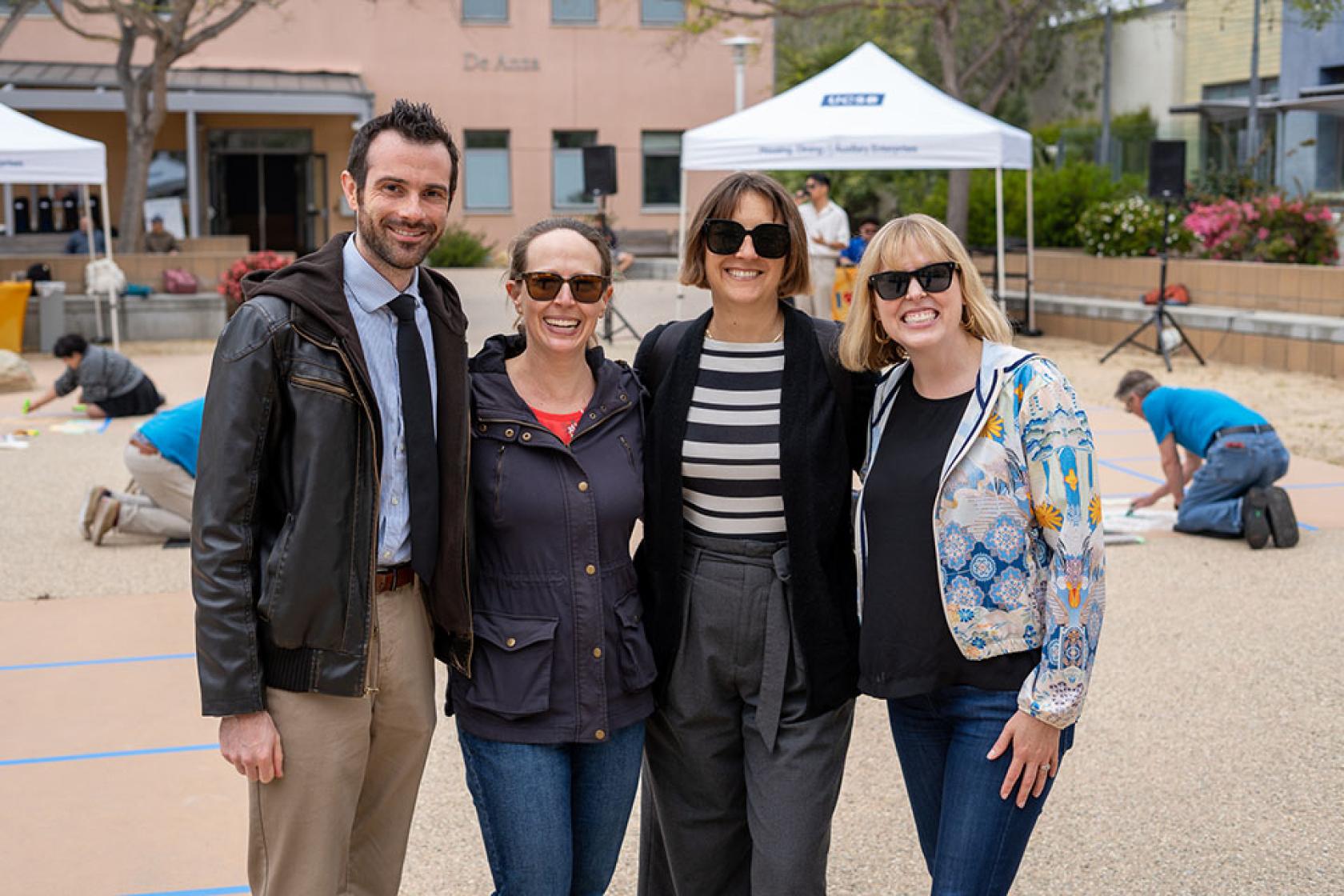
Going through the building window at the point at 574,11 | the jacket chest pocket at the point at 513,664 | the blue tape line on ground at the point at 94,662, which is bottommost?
the blue tape line on ground at the point at 94,662

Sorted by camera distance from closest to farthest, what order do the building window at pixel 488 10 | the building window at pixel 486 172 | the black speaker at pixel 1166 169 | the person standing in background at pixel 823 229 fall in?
the black speaker at pixel 1166 169 → the person standing in background at pixel 823 229 → the building window at pixel 488 10 → the building window at pixel 486 172

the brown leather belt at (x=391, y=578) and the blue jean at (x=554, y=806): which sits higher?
the brown leather belt at (x=391, y=578)

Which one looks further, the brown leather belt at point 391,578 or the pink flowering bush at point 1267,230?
the pink flowering bush at point 1267,230

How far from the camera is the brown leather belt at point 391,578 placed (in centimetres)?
282

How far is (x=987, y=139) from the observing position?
1457cm

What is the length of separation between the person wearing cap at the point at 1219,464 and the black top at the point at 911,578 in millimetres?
5744

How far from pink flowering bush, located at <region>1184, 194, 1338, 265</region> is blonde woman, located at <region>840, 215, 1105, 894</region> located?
15296mm

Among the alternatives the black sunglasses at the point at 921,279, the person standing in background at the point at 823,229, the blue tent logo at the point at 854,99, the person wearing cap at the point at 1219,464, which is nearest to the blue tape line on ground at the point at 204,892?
the black sunglasses at the point at 921,279

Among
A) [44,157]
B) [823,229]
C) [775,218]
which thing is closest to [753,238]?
[775,218]

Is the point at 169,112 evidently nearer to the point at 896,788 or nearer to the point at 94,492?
the point at 94,492

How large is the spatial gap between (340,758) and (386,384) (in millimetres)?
709

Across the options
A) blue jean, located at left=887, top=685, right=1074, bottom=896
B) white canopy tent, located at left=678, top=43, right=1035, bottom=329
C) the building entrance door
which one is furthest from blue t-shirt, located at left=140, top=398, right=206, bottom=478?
the building entrance door

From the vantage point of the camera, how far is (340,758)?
2.80 metres

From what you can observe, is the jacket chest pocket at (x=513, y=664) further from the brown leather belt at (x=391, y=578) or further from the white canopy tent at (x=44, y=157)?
the white canopy tent at (x=44, y=157)
